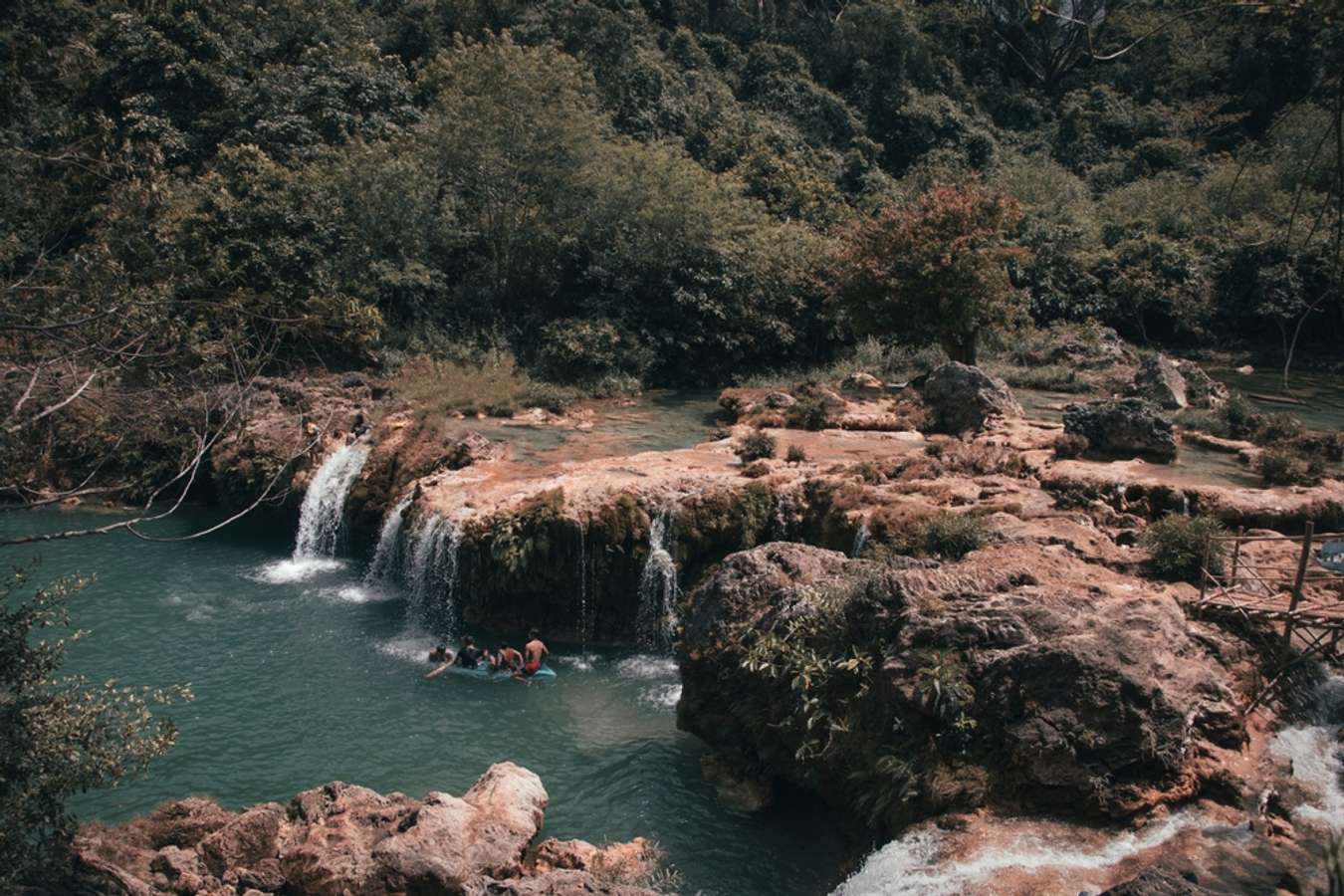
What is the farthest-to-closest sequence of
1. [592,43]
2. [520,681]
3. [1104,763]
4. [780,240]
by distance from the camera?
[592,43] < [780,240] < [520,681] < [1104,763]

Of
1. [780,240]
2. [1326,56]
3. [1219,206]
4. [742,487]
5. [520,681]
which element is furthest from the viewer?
[1326,56]

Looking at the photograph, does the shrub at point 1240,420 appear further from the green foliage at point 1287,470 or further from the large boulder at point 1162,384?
the green foliage at point 1287,470

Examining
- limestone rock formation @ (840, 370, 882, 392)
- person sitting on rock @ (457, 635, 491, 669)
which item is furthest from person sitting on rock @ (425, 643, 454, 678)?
limestone rock formation @ (840, 370, 882, 392)

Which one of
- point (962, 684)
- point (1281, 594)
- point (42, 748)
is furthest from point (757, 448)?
point (42, 748)

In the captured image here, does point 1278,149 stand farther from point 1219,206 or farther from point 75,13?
point 75,13

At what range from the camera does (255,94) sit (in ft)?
132

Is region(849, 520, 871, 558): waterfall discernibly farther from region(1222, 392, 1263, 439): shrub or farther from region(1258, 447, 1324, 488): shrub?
region(1222, 392, 1263, 439): shrub

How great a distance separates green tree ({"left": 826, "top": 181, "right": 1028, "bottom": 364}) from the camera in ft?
93.5

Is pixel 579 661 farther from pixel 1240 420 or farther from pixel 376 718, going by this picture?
pixel 1240 420

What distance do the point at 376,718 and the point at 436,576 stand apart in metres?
4.32

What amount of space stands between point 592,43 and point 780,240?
18.8 m

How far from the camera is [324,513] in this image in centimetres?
2445

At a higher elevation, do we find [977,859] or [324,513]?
[324,513]

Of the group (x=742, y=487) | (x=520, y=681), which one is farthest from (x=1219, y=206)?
(x=520, y=681)
